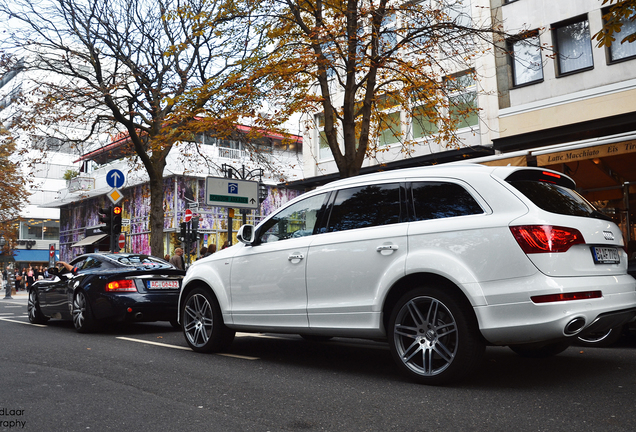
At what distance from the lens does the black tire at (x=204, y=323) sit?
262 inches

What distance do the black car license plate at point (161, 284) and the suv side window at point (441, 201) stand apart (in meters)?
5.65

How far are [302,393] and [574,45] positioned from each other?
15.2 m

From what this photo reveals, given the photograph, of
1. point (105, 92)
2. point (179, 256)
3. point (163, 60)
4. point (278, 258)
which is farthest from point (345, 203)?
point (163, 60)

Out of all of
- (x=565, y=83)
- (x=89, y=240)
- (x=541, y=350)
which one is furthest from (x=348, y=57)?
(x=89, y=240)

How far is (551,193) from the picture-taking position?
4812 millimetres

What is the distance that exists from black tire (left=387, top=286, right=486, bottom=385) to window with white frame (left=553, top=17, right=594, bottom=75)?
13385mm

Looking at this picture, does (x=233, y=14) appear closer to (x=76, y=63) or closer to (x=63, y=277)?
(x=63, y=277)

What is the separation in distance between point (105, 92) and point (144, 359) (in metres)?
12.1

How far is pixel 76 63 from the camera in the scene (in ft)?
60.2

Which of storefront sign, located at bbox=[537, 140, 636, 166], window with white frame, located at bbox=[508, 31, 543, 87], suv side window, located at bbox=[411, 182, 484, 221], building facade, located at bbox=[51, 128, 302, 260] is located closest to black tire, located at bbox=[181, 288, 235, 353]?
suv side window, located at bbox=[411, 182, 484, 221]

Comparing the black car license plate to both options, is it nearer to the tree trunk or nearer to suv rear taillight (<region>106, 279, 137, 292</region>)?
suv rear taillight (<region>106, 279, 137, 292</region>)

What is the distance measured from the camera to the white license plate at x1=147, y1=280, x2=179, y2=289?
9406 mm

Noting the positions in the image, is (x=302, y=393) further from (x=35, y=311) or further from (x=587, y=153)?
(x=35, y=311)

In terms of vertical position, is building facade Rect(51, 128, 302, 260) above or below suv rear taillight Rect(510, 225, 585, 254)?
above
